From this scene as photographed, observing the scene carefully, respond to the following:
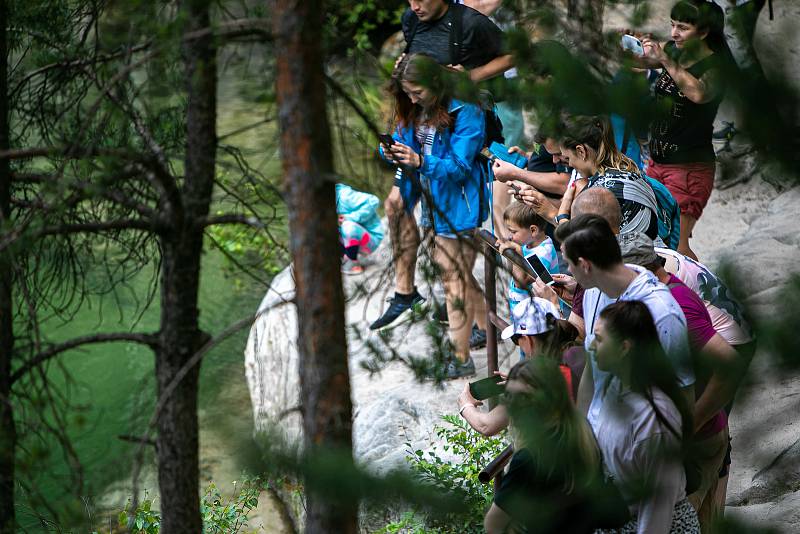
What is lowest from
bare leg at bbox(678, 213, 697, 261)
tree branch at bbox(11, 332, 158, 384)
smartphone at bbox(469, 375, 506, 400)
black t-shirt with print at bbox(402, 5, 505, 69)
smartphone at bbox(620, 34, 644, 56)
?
smartphone at bbox(469, 375, 506, 400)

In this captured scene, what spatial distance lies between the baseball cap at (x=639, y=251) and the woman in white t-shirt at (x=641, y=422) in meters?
0.66

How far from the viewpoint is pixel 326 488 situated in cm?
157

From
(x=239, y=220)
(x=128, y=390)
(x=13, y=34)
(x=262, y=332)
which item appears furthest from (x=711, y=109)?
(x=128, y=390)

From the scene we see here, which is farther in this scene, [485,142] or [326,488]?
[485,142]

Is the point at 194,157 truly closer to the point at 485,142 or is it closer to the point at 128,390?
the point at 485,142

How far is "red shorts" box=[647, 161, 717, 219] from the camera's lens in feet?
16.1

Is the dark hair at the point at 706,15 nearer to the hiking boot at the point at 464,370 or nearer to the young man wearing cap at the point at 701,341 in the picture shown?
the young man wearing cap at the point at 701,341

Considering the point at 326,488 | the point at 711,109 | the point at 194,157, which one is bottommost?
the point at 326,488

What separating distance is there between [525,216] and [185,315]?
6.83 feet

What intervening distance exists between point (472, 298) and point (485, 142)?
860mm

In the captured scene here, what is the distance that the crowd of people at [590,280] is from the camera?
183cm

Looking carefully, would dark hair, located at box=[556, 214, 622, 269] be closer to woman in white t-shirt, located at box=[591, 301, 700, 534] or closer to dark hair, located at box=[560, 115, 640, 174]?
woman in white t-shirt, located at box=[591, 301, 700, 534]

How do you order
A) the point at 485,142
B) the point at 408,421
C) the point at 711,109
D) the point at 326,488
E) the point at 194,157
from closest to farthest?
1. the point at 326,488
2. the point at 711,109
3. the point at 194,157
4. the point at 485,142
5. the point at 408,421

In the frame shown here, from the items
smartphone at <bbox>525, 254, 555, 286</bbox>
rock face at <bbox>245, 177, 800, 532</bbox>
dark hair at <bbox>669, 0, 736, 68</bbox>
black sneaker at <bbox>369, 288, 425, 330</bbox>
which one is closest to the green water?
rock face at <bbox>245, 177, 800, 532</bbox>
